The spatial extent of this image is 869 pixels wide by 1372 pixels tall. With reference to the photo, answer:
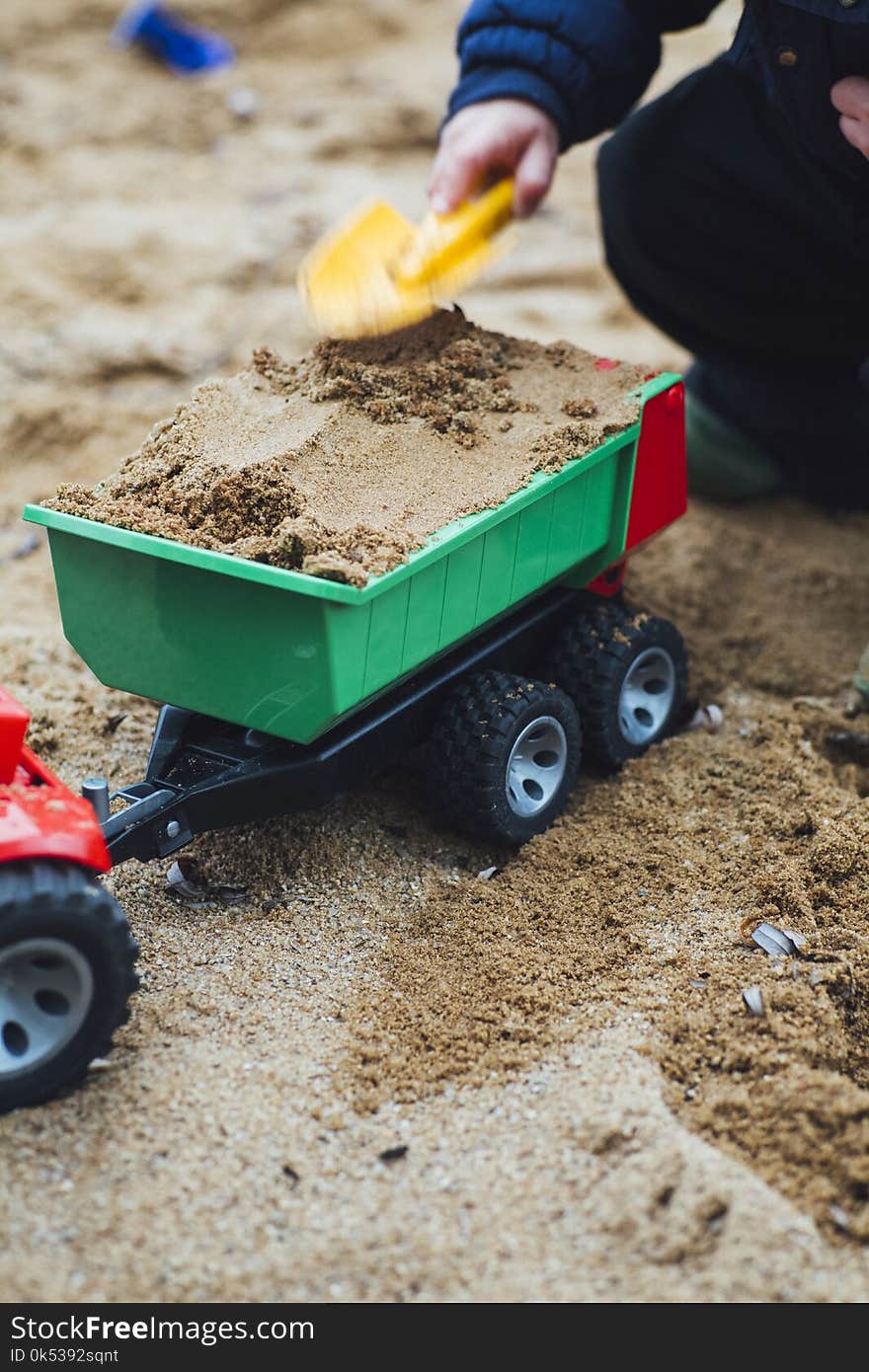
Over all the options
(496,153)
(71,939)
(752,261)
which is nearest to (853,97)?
(752,261)

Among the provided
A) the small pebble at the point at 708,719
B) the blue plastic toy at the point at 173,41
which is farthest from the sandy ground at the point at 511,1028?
the blue plastic toy at the point at 173,41

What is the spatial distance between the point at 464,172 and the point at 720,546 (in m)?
0.81

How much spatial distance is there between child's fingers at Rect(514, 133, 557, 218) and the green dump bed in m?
0.60

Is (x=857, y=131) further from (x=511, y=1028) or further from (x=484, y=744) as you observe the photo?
(x=511, y=1028)

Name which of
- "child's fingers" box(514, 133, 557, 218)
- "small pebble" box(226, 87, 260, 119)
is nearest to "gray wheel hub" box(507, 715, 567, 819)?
"child's fingers" box(514, 133, 557, 218)

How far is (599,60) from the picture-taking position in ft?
7.01

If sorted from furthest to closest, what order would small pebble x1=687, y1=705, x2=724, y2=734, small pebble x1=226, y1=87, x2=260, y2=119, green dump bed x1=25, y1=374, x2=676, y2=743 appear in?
small pebble x1=226, y1=87, x2=260, y2=119 → small pebble x1=687, y1=705, x2=724, y2=734 → green dump bed x1=25, y1=374, x2=676, y2=743

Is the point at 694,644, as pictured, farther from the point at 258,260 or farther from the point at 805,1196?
the point at 258,260

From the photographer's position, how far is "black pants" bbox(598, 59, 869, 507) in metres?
2.07

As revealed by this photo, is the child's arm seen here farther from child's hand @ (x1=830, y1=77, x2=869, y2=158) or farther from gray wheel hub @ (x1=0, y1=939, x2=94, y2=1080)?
gray wheel hub @ (x1=0, y1=939, x2=94, y2=1080)

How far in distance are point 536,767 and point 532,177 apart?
3.03 ft

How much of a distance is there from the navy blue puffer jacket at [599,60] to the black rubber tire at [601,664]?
2.37ft

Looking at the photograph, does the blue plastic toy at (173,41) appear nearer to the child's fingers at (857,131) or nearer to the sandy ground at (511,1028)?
the sandy ground at (511,1028)

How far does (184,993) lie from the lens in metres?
1.48
